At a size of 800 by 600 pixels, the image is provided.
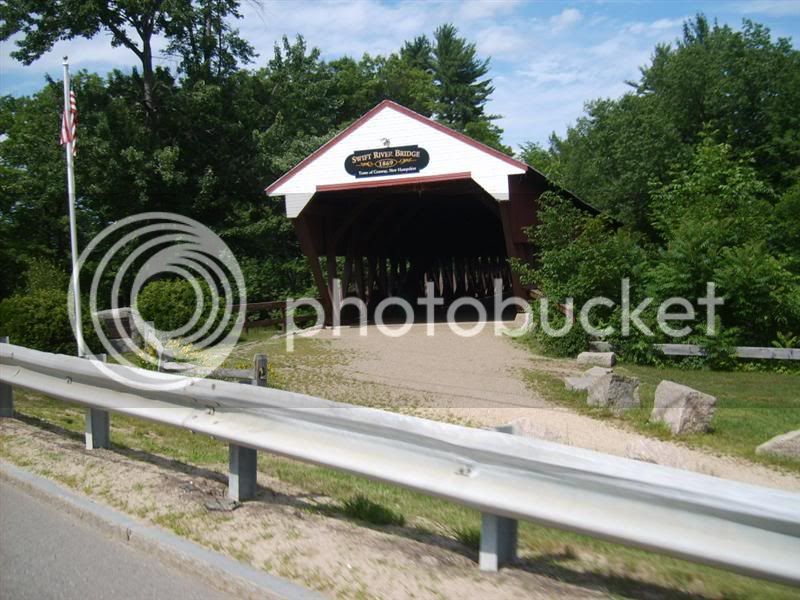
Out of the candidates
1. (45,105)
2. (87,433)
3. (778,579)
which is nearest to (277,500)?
(87,433)

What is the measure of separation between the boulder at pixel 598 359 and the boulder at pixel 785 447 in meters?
7.18

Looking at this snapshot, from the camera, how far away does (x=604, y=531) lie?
132 inches

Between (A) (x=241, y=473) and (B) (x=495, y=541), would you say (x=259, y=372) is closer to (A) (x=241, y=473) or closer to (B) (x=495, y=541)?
(A) (x=241, y=473)

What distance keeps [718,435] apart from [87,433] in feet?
23.2

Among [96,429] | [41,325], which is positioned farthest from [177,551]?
[41,325]

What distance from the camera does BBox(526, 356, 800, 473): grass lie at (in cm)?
888

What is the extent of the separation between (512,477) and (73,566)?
255 centimetres

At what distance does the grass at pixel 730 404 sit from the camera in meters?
8.88

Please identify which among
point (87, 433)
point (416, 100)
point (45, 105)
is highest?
point (416, 100)

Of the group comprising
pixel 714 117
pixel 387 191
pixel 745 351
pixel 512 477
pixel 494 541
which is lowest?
pixel 745 351

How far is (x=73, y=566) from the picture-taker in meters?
4.32

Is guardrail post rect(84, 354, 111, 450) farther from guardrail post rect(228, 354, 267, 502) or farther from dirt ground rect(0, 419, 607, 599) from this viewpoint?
guardrail post rect(228, 354, 267, 502)

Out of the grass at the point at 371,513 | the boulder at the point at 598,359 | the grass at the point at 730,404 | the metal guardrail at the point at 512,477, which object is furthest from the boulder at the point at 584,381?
the metal guardrail at the point at 512,477

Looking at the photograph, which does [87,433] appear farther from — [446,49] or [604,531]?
[446,49]
